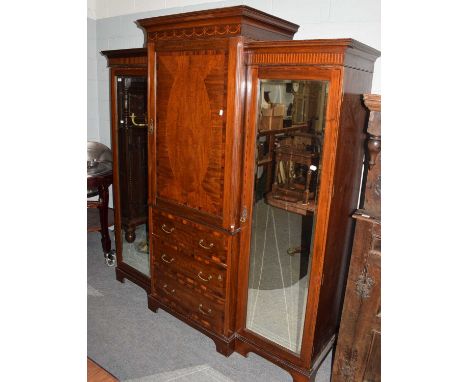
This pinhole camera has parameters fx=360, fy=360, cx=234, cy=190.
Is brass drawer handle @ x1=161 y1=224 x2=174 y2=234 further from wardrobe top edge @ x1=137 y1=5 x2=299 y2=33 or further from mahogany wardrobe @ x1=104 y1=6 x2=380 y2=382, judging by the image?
wardrobe top edge @ x1=137 y1=5 x2=299 y2=33

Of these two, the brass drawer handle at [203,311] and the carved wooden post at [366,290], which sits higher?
the carved wooden post at [366,290]

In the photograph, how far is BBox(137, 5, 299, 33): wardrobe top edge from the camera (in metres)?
1.64

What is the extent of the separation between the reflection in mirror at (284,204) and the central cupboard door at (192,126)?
0.21 metres

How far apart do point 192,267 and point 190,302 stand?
0.82ft

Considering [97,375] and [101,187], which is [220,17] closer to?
[97,375]

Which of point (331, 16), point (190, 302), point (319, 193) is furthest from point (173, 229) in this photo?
point (331, 16)

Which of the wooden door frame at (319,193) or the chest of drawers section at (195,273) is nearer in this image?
the wooden door frame at (319,193)

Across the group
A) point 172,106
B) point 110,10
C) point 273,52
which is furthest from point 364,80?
point 110,10

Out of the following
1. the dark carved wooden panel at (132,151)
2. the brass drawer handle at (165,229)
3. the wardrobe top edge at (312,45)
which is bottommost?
the brass drawer handle at (165,229)

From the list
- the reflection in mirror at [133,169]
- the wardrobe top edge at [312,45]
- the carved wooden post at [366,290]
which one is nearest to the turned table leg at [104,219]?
the reflection in mirror at [133,169]

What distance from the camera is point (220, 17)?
5.59 ft

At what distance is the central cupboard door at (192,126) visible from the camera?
1.83m

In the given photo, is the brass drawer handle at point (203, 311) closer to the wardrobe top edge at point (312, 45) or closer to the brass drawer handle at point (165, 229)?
the brass drawer handle at point (165, 229)
